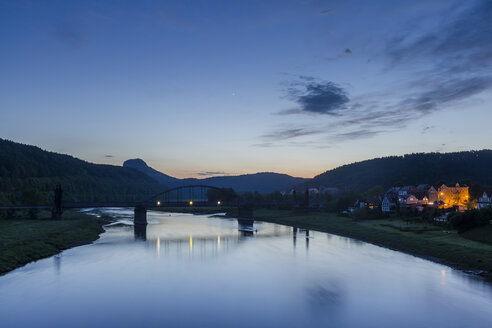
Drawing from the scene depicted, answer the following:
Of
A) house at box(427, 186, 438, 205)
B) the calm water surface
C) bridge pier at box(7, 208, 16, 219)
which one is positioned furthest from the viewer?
house at box(427, 186, 438, 205)

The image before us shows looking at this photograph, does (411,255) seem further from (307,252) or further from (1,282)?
(1,282)

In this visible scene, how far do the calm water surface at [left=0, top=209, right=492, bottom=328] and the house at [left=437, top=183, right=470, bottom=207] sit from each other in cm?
4213

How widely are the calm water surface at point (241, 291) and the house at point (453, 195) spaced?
1659 inches

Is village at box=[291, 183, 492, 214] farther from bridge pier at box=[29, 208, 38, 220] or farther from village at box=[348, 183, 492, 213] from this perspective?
bridge pier at box=[29, 208, 38, 220]

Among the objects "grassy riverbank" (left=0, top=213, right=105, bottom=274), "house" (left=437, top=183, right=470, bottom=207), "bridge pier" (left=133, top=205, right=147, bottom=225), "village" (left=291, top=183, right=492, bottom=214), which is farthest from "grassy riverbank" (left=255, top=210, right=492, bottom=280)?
"grassy riverbank" (left=0, top=213, right=105, bottom=274)

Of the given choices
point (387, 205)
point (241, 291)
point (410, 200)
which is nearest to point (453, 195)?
point (410, 200)

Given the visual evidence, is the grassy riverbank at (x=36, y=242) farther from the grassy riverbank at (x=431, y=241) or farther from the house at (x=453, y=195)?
the house at (x=453, y=195)

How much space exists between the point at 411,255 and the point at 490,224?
35.0ft

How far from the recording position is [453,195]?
3142 inches

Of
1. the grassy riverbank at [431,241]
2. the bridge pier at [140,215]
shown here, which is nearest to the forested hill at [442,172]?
the grassy riverbank at [431,241]

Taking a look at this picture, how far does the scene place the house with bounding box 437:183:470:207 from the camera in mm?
77875

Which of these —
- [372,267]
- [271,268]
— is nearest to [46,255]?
[271,268]

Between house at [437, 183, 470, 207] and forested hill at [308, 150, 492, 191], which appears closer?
house at [437, 183, 470, 207]

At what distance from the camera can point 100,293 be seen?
91.5ft
